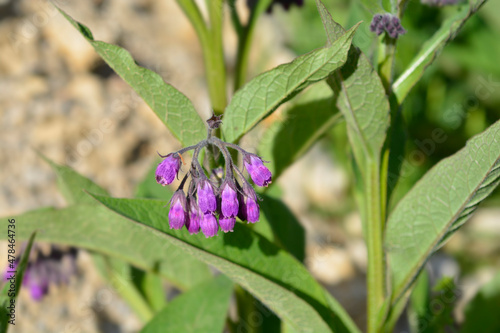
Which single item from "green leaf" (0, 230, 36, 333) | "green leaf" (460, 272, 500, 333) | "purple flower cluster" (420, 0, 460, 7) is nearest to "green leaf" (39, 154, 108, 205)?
"green leaf" (0, 230, 36, 333)

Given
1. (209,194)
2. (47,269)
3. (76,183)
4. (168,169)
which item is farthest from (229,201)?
(47,269)

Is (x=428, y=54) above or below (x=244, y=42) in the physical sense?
below

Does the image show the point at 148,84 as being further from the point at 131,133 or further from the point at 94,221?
the point at 131,133

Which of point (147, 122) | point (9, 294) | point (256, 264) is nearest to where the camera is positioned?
point (256, 264)

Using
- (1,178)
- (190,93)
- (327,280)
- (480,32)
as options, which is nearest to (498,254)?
(327,280)

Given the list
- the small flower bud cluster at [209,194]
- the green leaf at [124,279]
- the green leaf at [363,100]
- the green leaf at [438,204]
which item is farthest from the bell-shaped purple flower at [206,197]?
the green leaf at [124,279]

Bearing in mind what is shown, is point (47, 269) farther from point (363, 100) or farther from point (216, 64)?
point (363, 100)

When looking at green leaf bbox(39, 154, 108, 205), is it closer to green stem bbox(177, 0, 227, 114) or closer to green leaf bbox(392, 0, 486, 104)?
green stem bbox(177, 0, 227, 114)
